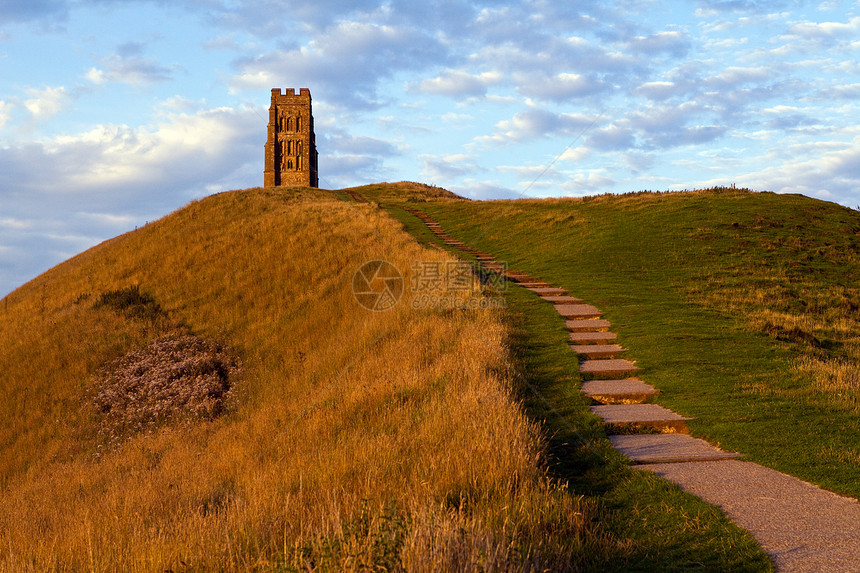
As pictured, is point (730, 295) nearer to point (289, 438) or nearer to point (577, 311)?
point (577, 311)

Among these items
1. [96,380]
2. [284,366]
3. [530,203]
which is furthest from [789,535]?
[530,203]

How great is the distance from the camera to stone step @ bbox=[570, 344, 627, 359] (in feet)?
35.1

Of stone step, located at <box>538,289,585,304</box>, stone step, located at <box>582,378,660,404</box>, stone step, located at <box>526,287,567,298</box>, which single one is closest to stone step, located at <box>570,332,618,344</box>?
stone step, located at <box>582,378,660,404</box>

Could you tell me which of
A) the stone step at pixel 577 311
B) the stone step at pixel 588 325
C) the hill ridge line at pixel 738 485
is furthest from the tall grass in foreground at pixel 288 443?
the stone step at pixel 577 311

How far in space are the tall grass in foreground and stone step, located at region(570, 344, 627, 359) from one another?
5.62 ft

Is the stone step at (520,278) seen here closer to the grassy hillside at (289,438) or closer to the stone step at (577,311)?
the grassy hillside at (289,438)

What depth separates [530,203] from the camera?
36.9 meters

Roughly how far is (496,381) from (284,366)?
807 cm

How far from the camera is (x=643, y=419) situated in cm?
730

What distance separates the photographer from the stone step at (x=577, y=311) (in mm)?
13656

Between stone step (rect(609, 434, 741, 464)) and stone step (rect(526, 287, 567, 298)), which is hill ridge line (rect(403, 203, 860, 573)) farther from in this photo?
stone step (rect(526, 287, 567, 298))

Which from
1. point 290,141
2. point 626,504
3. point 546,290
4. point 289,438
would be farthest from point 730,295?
point 290,141

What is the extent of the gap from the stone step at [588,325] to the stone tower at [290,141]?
255 feet

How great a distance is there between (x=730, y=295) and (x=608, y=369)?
868 centimetres
